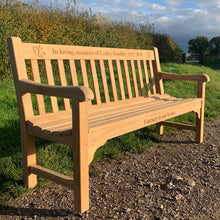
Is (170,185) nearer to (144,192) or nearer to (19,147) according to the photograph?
(144,192)

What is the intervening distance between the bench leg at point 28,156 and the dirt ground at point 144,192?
92 millimetres

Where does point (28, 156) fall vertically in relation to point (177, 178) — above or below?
above

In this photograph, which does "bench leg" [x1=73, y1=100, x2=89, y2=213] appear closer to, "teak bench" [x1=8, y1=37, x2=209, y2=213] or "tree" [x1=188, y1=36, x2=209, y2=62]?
"teak bench" [x1=8, y1=37, x2=209, y2=213]

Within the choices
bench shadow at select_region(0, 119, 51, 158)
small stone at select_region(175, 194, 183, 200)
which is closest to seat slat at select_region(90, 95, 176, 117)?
bench shadow at select_region(0, 119, 51, 158)

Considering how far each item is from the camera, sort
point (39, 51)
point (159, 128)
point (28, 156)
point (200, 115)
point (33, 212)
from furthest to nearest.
A: 1. point (159, 128)
2. point (200, 115)
3. point (39, 51)
4. point (28, 156)
5. point (33, 212)

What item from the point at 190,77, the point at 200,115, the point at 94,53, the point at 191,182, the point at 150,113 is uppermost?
the point at 94,53

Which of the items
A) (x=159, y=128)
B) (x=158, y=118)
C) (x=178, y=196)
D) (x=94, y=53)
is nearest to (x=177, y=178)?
(x=178, y=196)

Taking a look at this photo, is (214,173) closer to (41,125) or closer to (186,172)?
(186,172)

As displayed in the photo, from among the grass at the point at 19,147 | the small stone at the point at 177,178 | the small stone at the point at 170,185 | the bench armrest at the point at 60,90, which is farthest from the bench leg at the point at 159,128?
the bench armrest at the point at 60,90

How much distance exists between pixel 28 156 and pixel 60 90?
707mm

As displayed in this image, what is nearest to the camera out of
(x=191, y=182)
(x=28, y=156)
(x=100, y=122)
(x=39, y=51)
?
(x=100, y=122)

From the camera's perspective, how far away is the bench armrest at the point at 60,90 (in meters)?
1.69

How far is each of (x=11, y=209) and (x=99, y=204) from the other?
2.07 ft

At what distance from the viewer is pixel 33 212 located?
6.56ft
